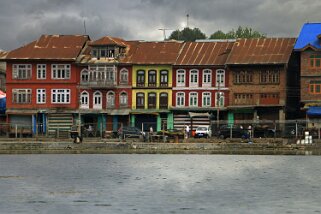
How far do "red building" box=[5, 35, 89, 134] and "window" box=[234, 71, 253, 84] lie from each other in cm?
2122

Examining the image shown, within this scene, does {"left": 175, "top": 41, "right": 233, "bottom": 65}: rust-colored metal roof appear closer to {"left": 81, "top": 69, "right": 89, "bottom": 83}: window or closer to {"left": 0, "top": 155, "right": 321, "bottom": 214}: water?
{"left": 81, "top": 69, "right": 89, "bottom": 83}: window

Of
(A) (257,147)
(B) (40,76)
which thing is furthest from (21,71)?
(A) (257,147)

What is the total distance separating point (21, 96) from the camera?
9500 centimetres

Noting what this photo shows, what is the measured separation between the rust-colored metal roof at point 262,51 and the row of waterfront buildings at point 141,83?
0.13 meters

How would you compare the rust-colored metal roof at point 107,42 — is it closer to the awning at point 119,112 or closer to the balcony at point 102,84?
the balcony at point 102,84

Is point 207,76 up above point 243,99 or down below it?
above

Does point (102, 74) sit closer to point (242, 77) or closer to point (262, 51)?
point (242, 77)

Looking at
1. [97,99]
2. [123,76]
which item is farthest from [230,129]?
[97,99]

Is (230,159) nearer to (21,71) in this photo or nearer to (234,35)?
(21,71)

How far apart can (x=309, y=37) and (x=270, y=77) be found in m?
6.91

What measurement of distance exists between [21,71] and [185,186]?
179 feet

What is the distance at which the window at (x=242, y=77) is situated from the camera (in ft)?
295

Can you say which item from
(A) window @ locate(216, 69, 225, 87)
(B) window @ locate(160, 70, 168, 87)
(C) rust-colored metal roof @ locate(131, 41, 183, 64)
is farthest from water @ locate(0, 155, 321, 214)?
(C) rust-colored metal roof @ locate(131, 41, 183, 64)

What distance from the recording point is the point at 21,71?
9538cm
